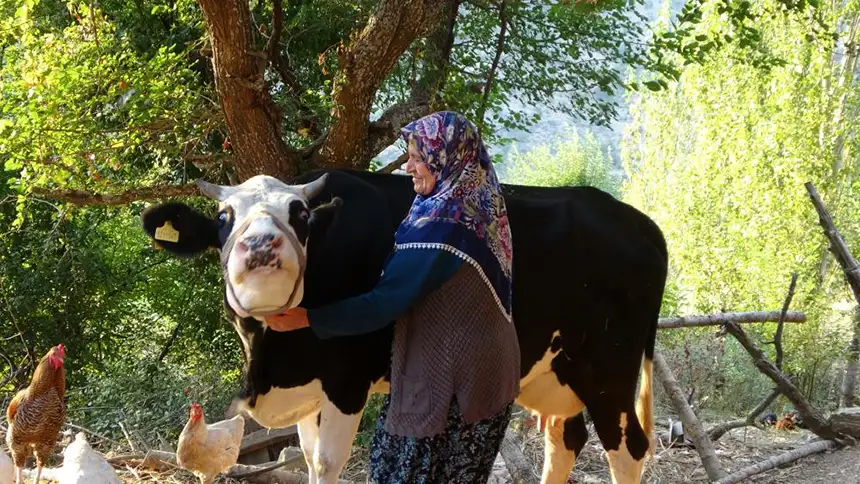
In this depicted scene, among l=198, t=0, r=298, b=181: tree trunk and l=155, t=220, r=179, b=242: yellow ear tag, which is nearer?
l=155, t=220, r=179, b=242: yellow ear tag

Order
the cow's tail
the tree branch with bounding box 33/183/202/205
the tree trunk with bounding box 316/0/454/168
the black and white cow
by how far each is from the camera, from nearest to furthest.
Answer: the black and white cow, the tree trunk with bounding box 316/0/454/168, the cow's tail, the tree branch with bounding box 33/183/202/205

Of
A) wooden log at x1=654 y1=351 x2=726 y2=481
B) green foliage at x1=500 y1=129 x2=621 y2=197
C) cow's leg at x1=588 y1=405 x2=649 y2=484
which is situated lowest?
green foliage at x1=500 y1=129 x2=621 y2=197

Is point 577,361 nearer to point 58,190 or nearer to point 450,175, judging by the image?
point 450,175

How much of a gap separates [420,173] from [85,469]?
2704 millimetres

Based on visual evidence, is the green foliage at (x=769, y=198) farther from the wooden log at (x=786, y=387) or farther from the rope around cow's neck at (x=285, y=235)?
the rope around cow's neck at (x=285, y=235)

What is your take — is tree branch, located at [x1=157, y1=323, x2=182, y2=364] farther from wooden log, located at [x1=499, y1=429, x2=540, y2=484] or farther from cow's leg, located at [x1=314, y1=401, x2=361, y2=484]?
cow's leg, located at [x1=314, y1=401, x2=361, y2=484]

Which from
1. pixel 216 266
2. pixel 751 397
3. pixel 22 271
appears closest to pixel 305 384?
pixel 216 266

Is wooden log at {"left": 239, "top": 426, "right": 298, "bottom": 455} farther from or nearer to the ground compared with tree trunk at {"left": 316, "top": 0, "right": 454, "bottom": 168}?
nearer to the ground

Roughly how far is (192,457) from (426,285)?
2.54 metres

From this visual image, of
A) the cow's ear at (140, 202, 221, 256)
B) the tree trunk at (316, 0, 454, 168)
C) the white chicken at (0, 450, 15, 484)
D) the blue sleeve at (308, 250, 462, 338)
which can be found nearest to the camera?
the blue sleeve at (308, 250, 462, 338)

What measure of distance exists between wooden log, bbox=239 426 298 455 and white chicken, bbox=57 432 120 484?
183cm

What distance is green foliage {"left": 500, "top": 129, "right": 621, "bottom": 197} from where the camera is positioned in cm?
5534

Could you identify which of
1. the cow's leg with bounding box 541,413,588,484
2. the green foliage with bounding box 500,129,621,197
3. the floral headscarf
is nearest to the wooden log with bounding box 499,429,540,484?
the cow's leg with bounding box 541,413,588,484

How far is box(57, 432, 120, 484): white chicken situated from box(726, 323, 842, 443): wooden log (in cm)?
504
